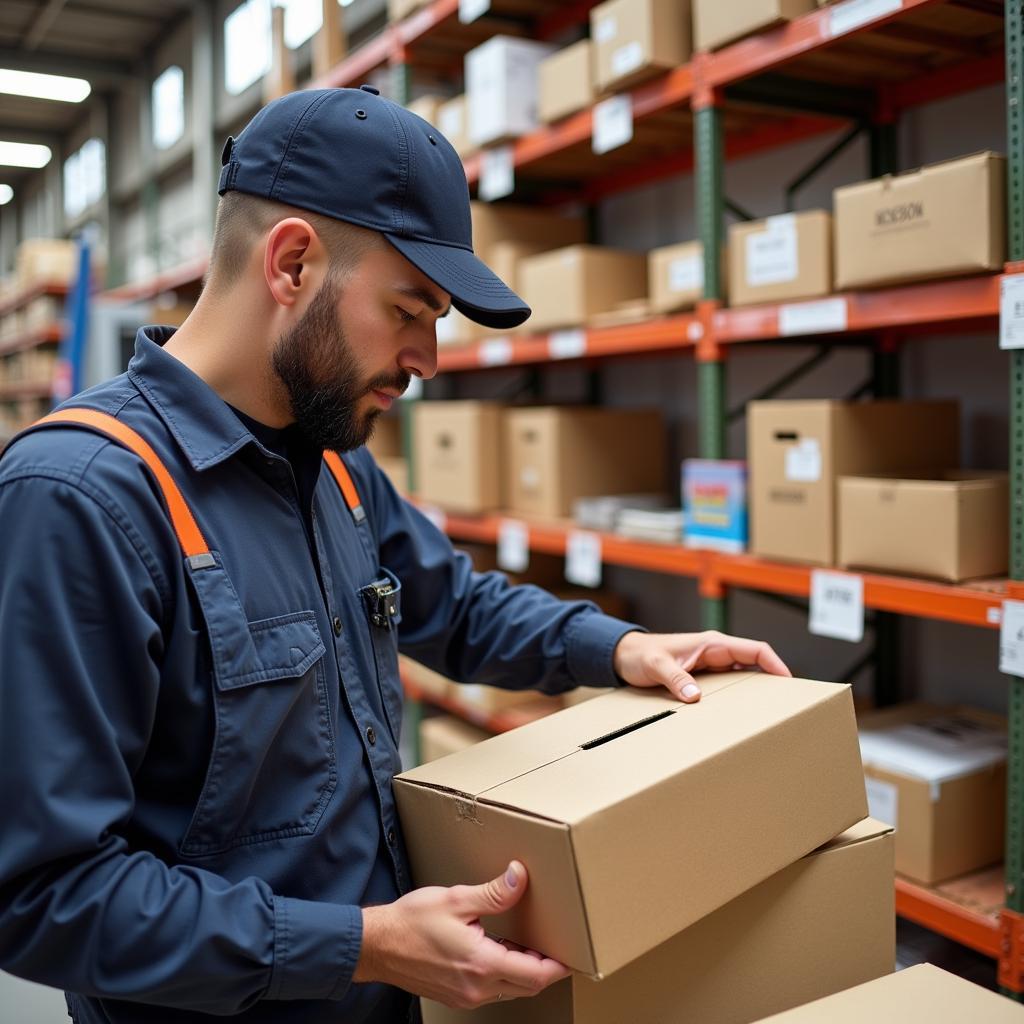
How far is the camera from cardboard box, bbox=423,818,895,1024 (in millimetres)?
1023

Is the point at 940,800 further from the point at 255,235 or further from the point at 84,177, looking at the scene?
the point at 84,177

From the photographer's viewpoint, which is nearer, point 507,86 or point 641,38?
point 641,38

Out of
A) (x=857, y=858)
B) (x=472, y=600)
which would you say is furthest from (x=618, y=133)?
(x=857, y=858)

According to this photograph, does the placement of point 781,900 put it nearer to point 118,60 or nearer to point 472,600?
point 472,600

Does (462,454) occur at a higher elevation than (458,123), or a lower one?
lower

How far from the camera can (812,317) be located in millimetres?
2094

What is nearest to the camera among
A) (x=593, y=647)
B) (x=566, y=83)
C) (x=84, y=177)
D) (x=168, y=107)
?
(x=593, y=647)

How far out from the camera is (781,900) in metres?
1.11

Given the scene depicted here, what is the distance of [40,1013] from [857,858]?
1.43 meters

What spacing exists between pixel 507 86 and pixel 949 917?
2430mm

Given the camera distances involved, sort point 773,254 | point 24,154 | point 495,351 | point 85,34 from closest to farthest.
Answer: point 773,254 → point 495,351 → point 85,34 → point 24,154

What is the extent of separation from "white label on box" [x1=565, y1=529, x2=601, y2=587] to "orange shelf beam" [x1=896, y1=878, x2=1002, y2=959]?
43.6 inches

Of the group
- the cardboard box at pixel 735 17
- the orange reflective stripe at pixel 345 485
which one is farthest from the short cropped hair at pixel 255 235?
the cardboard box at pixel 735 17

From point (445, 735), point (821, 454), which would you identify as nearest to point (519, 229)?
point (821, 454)
